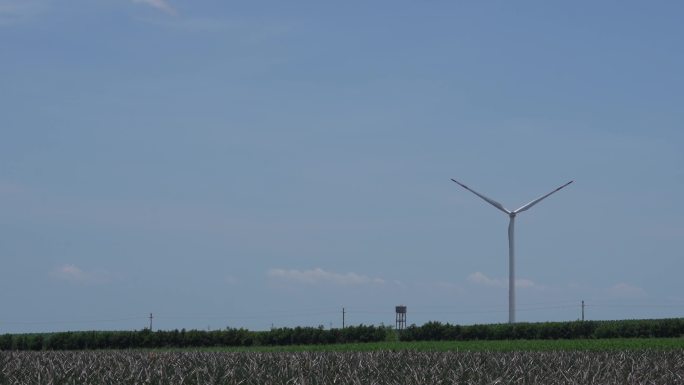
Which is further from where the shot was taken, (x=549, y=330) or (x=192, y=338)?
(x=192, y=338)

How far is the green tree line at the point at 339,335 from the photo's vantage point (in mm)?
57125

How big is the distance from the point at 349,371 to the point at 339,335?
1736 inches

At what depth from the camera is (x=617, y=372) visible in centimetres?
1388

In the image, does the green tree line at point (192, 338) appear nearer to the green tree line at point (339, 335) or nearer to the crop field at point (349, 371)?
the green tree line at point (339, 335)

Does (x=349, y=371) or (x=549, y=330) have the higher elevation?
(x=549, y=330)

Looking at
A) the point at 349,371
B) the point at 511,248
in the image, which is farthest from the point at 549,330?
the point at 349,371

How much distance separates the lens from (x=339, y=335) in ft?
187

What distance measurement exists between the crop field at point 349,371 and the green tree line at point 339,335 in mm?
40611

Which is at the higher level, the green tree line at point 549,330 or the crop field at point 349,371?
the green tree line at point 549,330

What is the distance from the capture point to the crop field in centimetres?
1270

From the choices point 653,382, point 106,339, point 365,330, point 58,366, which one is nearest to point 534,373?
point 653,382

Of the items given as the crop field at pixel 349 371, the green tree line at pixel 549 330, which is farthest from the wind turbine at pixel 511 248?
the crop field at pixel 349 371

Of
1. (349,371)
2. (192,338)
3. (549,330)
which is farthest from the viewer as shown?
(192,338)

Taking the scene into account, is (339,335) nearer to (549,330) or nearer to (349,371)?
(549,330)
